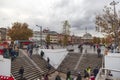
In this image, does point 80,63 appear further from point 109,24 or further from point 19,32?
point 19,32

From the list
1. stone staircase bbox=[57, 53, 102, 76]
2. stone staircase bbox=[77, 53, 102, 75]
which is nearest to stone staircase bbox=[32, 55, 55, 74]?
stone staircase bbox=[57, 53, 102, 76]

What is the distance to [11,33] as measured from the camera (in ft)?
235

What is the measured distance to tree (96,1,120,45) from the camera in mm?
33781

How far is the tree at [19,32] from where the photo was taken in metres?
70.5

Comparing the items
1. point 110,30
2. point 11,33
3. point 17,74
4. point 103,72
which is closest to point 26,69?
point 17,74

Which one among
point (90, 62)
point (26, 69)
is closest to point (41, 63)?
point (26, 69)

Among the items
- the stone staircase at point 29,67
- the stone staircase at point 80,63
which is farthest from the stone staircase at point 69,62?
the stone staircase at point 29,67

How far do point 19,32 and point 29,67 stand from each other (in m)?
46.3

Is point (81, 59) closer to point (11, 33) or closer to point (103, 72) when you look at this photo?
point (103, 72)

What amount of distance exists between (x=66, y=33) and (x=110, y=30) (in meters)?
22.0

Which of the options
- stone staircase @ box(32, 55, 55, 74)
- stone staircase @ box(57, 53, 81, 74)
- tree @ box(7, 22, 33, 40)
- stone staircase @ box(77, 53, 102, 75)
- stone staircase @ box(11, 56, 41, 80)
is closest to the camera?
stone staircase @ box(11, 56, 41, 80)

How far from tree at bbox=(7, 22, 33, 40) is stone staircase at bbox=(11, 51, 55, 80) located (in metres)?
41.0

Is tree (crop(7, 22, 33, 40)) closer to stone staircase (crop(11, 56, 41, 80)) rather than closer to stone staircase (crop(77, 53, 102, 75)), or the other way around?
stone staircase (crop(77, 53, 102, 75))

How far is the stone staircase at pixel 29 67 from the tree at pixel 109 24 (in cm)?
1167
